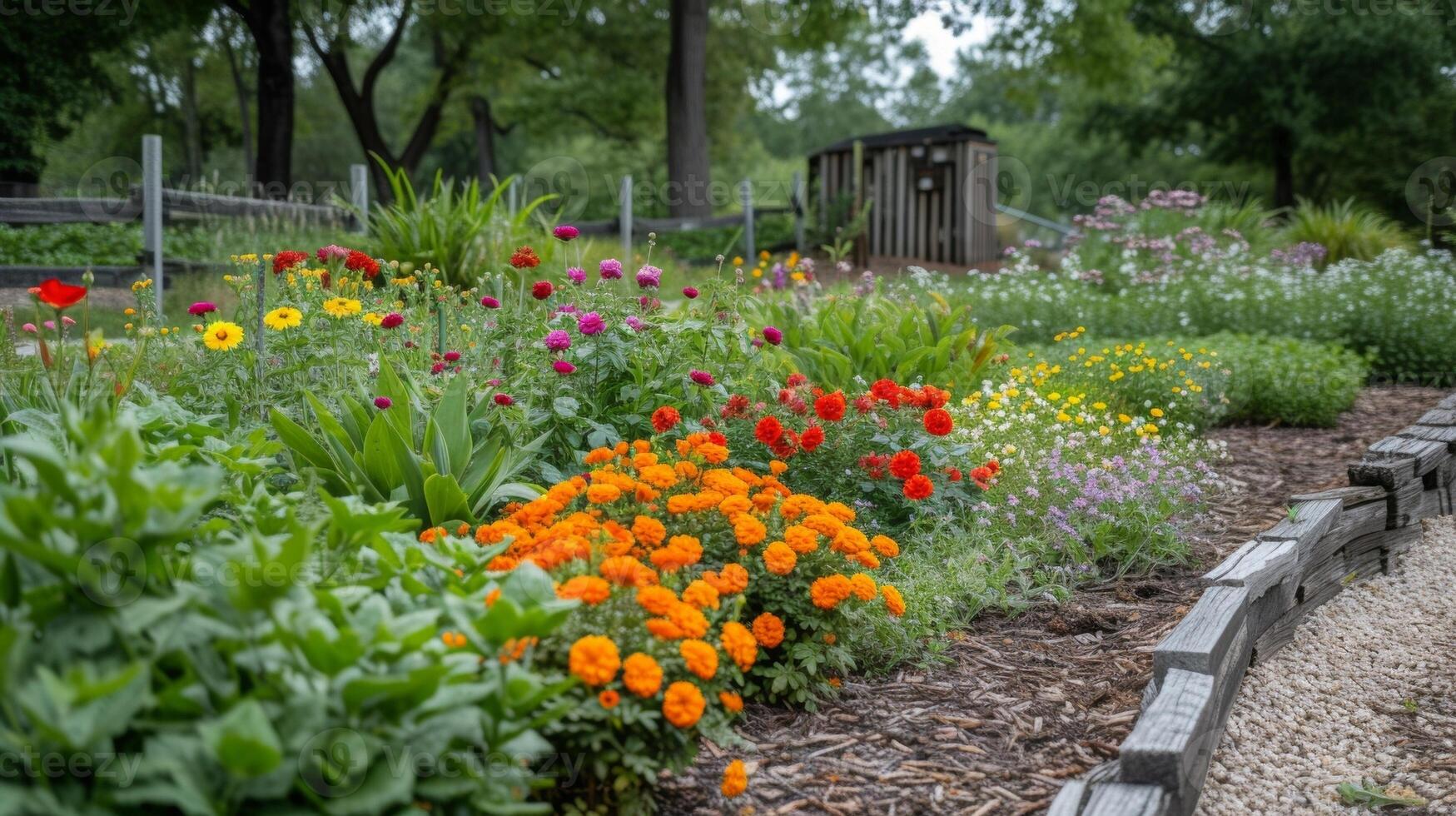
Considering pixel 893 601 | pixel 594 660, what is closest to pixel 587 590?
pixel 594 660

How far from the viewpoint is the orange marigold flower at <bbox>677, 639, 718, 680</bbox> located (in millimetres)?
1997

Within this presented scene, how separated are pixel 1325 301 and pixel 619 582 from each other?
7.34m

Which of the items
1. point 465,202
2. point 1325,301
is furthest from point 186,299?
point 1325,301

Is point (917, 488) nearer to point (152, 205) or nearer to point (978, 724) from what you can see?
point (978, 724)

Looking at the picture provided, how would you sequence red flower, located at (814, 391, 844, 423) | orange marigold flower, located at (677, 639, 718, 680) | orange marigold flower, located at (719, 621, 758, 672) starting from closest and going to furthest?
orange marigold flower, located at (677, 639, 718, 680)
orange marigold flower, located at (719, 621, 758, 672)
red flower, located at (814, 391, 844, 423)

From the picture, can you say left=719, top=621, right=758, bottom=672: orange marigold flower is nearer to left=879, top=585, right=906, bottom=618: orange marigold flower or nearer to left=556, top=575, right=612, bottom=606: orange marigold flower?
left=556, top=575, right=612, bottom=606: orange marigold flower

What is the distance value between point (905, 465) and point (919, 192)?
36.4 ft

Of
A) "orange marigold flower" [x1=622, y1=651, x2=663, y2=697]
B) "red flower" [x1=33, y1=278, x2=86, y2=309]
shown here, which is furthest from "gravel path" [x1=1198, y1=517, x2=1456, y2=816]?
"red flower" [x1=33, y1=278, x2=86, y2=309]

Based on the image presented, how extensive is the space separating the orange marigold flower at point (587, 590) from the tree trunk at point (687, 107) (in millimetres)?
11892

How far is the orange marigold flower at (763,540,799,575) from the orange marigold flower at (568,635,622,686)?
2.21 feet

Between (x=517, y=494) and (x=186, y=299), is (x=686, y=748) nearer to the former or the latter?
(x=517, y=494)

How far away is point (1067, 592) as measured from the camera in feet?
11.2

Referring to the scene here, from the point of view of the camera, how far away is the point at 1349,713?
297 cm

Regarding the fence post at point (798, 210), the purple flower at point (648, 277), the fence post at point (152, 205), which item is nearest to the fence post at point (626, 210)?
the fence post at point (798, 210)
